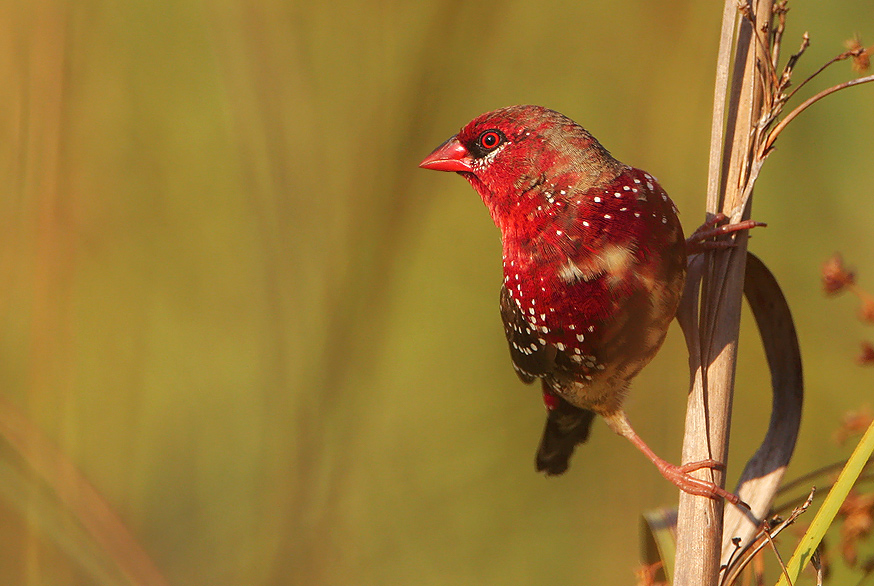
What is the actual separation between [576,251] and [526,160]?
391mm

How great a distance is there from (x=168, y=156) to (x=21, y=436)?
2456 millimetres

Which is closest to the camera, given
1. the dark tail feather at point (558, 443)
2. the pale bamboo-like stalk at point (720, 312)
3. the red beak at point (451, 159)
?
the pale bamboo-like stalk at point (720, 312)

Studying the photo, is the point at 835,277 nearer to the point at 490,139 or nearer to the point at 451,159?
the point at 490,139

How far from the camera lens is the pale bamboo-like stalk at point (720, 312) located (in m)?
1.75

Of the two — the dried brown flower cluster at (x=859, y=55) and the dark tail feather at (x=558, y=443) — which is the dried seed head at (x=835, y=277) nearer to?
the dried brown flower cluster at (x=859, y=55)

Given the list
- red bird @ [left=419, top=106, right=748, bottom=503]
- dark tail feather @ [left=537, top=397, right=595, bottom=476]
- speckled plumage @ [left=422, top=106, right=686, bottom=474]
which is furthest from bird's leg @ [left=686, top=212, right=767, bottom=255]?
dark tail feather @ [left=537, top=397, right=595, bottom=476]

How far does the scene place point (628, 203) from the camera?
7.16 ft

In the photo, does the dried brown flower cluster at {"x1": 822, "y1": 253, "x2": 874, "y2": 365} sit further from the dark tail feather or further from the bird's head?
the dark tail feather

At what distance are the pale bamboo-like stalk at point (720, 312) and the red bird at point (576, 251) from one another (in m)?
0.08

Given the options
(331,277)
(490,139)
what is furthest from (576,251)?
(331,277)

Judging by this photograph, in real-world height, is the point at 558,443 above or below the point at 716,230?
below

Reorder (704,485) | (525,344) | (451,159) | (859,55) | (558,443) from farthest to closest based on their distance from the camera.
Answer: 1. (558,443)
2. (451,159)
3. (525,344)
4. (704,485)
5. (859,55)

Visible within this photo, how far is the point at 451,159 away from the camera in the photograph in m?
2.63

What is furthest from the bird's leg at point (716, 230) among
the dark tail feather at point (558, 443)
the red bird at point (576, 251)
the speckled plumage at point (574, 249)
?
the dark tail feather at point (558, 443)
